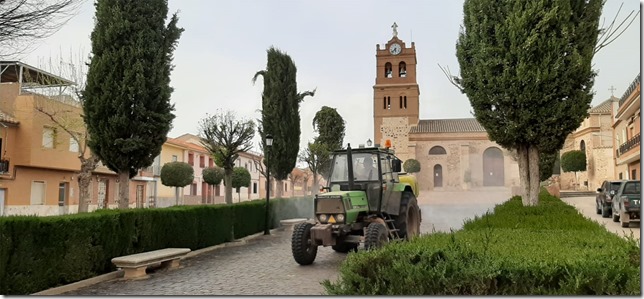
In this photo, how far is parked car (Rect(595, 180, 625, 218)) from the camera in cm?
771

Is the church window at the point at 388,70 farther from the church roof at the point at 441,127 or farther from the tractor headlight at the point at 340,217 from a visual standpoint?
the tractor headlight at the point at 340,217

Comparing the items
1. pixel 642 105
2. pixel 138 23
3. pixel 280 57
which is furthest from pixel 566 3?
pixel 280 57

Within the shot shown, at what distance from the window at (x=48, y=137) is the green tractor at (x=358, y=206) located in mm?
15004

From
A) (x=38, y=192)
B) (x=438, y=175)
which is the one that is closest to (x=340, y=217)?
(x=38, y=192)

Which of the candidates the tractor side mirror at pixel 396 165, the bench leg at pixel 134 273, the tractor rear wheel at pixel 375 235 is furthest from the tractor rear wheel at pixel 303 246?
the bench leg at pixel 134 273

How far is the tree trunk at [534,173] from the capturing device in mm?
6723

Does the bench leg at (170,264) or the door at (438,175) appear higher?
the door at (438,175)

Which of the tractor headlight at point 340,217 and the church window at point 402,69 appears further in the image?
the church window at point 402,69

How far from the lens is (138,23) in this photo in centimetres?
805

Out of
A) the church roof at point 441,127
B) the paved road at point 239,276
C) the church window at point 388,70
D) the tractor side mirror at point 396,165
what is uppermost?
the church window at point 388,70

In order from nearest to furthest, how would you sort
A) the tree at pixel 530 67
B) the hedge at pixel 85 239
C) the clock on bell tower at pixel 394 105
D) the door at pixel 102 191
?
1. the hedge at pixel 85 239
2. the tree at pixel 530 67
3. the door at pixel 102 191
4. the clock on bell tower at pixel 394 105

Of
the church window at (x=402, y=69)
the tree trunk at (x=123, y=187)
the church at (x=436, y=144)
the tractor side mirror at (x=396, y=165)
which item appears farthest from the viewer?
the church at (x=436, y=144)

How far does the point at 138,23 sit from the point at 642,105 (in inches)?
290

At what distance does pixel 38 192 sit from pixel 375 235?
54.9 feet
